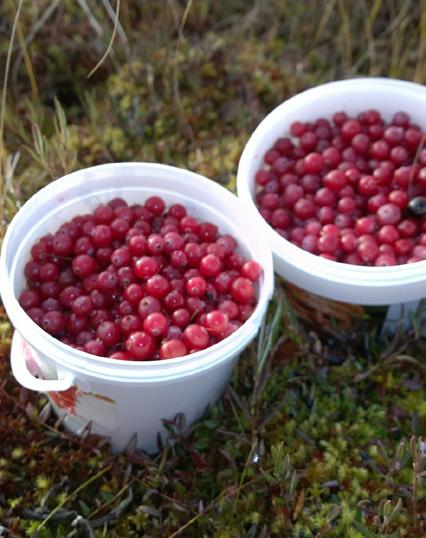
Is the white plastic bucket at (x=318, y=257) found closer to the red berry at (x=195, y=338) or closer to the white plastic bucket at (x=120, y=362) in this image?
the white plastic bucket at (x=120, y=362)

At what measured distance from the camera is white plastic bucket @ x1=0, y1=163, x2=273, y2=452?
130 cm

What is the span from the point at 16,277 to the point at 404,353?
886 millimetres

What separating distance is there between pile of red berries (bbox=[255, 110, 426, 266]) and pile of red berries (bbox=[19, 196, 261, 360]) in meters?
0.21

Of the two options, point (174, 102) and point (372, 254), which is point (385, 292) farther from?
point (174, 102)

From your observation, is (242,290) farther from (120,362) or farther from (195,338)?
(120,362)

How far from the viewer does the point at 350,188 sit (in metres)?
1.76

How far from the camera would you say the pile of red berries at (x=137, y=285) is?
1.41 metres

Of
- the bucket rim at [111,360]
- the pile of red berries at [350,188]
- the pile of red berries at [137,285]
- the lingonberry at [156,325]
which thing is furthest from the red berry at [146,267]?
the pile of red berries at [350,188]

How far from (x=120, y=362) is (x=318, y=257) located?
0.51m

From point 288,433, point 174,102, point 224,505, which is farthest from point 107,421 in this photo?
point 174,102

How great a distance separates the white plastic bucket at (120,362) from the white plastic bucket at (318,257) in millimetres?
78

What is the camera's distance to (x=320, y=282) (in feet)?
5.12

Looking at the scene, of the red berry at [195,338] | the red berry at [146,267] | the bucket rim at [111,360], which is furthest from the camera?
the red berry at [146,267]

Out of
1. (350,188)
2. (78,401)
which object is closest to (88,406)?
(78,401)
